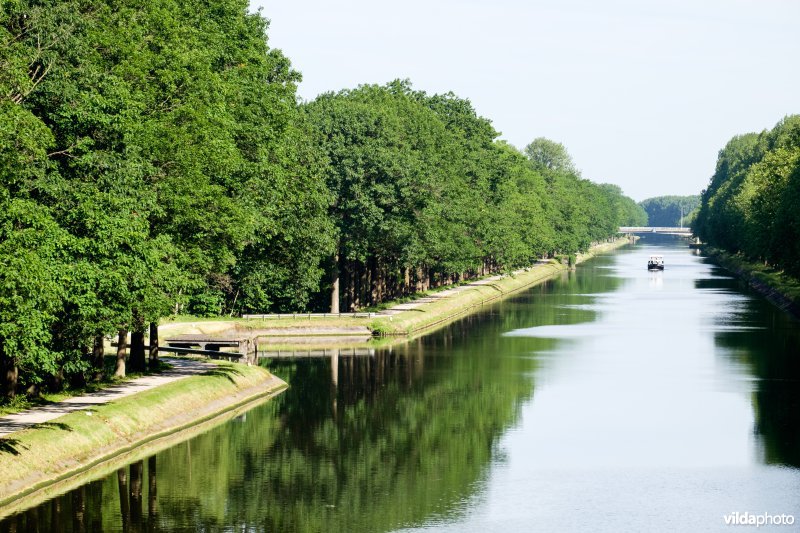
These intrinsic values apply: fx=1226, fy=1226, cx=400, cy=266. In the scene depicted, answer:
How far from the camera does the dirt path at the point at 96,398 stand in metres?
43.7

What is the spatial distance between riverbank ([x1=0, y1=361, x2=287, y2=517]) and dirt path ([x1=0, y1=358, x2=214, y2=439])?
52cm

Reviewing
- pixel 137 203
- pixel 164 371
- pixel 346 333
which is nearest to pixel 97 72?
pixel 137 203

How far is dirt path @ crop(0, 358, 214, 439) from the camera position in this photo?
43.7 meters

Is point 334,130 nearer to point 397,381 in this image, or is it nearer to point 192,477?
point 397,381

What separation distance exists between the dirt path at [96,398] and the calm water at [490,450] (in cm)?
380

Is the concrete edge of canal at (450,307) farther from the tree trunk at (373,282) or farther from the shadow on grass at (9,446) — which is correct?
the shadow on grass at (9,446)

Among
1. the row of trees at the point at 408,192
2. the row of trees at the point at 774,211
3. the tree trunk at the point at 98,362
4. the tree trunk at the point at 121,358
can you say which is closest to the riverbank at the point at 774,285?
A: the row of trees at the point at 774,211

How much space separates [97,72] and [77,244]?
8.05 m

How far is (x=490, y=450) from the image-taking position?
164ft

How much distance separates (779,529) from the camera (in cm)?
3672

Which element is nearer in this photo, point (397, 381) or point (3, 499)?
point (3, 499)

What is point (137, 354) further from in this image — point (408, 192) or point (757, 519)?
point (408, 192)

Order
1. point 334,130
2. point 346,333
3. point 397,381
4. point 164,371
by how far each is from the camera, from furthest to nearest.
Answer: point 334,130, point 346,333, point 397,381, point 164,371

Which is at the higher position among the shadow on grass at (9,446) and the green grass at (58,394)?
the green grass at (58,394)
